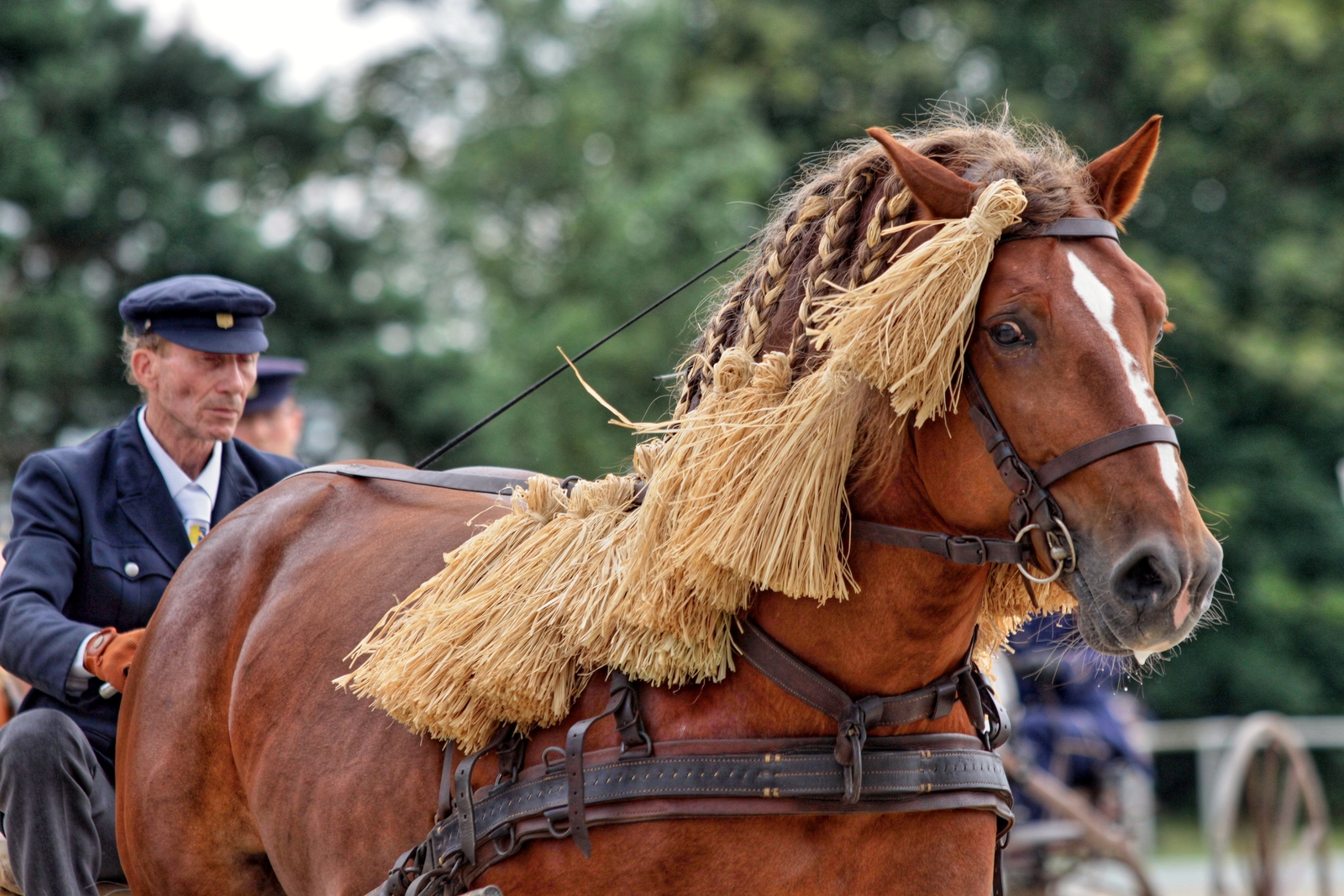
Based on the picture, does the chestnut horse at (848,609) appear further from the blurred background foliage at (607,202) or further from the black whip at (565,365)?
the blurred background foliage at (607,202)

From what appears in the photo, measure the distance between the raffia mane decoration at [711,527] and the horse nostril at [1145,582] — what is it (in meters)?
0.34

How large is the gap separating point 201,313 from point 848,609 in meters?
2.17

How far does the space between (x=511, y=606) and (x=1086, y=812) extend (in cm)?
519

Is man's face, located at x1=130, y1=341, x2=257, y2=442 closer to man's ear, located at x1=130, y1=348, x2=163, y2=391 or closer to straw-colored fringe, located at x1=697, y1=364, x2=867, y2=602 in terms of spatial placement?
man's ear, located at x1=130, y1=348, x2=163, y2=391

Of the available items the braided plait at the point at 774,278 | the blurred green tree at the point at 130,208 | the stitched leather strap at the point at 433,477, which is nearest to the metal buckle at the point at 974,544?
the braided plait at the point at 774,278

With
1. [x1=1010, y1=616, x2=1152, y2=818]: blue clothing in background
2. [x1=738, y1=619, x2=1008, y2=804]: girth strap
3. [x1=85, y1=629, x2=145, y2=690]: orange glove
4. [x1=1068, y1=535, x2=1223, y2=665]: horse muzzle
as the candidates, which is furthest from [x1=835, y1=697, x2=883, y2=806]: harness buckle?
[x1=1010, y1=616, x2=1152, y2=818]: blue clothing in background

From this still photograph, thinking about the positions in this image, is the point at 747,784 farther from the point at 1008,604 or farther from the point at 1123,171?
the point at 1123,171

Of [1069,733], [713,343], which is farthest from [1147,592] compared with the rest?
[1069,733]

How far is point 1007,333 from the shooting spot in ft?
6.81

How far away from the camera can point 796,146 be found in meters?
16.9

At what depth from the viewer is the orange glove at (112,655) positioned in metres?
3.23

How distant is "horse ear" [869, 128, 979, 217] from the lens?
216cm

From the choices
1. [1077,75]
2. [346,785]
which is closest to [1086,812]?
[346,785]

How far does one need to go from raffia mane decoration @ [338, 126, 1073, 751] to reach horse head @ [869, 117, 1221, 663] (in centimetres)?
7
